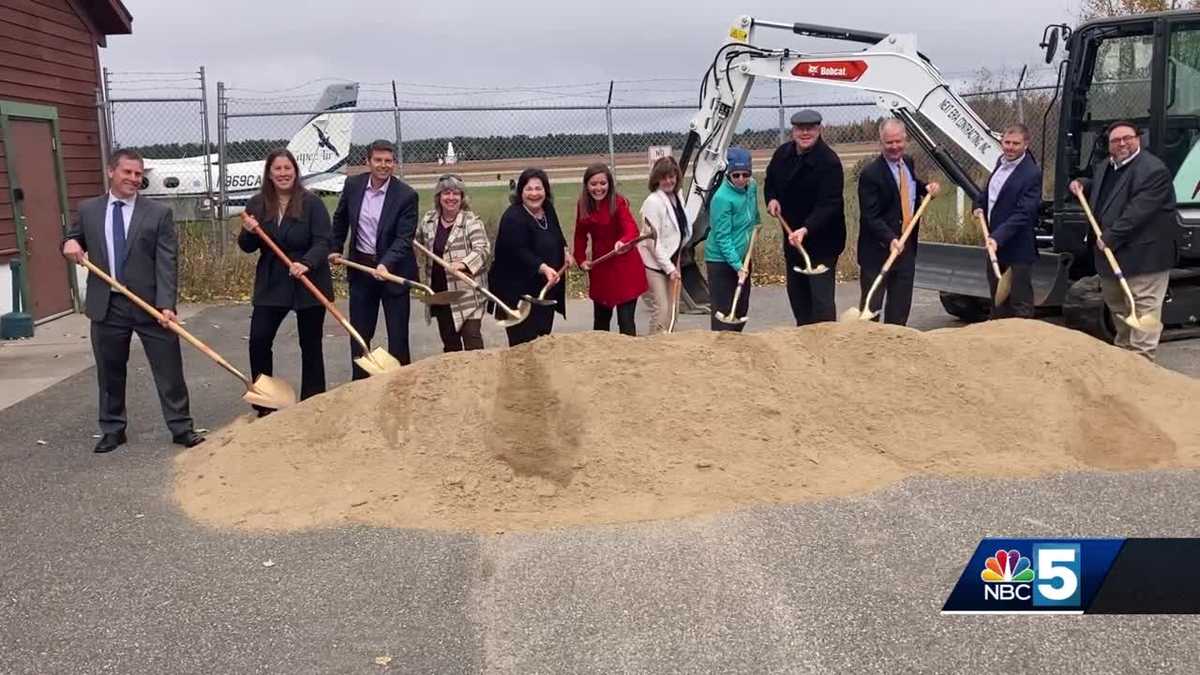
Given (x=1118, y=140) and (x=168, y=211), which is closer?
(x=168, y=211)

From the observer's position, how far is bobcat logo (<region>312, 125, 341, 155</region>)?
19013 mm

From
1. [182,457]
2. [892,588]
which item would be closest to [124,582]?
[182,457]

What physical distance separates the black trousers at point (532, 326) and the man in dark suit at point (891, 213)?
7.96 feet

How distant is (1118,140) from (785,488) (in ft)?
14.3

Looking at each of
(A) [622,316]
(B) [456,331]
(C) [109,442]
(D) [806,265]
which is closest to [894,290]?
(D) [806,265]

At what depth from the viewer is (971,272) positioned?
9.87 m

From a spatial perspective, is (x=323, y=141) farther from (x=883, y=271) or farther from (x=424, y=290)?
(x=883, y=271)

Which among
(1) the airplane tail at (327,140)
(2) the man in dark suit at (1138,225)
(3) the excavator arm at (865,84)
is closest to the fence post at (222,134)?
(1) the airplane tail at (327,140)

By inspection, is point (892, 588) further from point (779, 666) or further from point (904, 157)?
point (904, 157)

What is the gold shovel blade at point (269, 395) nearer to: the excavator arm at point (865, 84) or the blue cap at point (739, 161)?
the blue cap at point (739, 161)

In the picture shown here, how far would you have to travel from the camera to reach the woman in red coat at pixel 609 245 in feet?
23.6

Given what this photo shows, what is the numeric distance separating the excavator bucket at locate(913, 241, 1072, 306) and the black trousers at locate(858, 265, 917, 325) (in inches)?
67.4

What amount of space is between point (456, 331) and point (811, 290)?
8.74ft

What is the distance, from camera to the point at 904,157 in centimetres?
771
